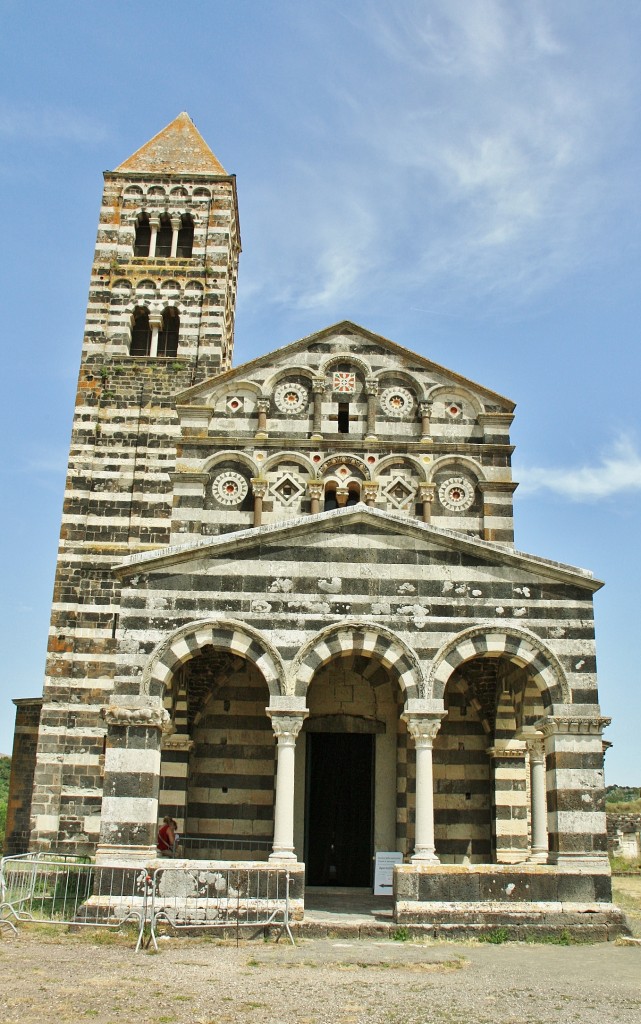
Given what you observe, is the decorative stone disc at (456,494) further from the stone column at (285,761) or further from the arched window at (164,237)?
the arched window at (164,237)

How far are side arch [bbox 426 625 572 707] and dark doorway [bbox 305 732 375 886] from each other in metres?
4.05

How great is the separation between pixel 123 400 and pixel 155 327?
250 cm

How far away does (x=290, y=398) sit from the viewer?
21.4 m

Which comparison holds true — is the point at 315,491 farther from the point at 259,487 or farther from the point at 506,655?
the point at 506,655

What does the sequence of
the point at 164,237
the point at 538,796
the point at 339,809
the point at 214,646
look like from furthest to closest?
1. the point at 164,237
2. the point at 339,809
3. the point at 538,796
4. the point at 214,646

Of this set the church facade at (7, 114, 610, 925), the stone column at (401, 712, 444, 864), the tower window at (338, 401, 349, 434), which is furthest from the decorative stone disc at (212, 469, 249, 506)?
the stone column at (401, 712, 444, 864)

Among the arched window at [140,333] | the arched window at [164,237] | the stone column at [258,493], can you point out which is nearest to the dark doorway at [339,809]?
the stone column at [258,493]

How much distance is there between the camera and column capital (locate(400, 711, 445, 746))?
14469mm

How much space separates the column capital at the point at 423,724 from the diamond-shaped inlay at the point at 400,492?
22.6 feet

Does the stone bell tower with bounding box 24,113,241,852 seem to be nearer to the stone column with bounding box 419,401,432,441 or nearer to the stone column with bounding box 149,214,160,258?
the stone column with bounding box 149,214,160,258

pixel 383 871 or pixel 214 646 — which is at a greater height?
pixel 214 646

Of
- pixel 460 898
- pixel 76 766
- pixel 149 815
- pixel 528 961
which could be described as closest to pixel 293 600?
pixel 149 815

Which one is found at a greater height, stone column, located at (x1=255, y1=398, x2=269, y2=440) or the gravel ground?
stone column, located at (x1=255, y1=398, x2=269, y2=440)

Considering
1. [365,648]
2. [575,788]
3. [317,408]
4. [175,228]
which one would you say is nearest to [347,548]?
[365,648]
